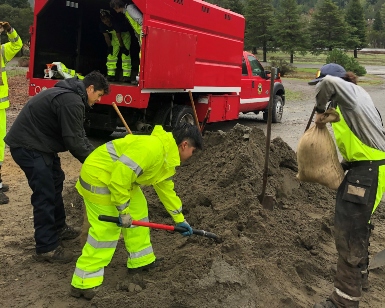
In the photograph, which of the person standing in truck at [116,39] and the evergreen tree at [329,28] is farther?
the evergreen tree at [329,28]

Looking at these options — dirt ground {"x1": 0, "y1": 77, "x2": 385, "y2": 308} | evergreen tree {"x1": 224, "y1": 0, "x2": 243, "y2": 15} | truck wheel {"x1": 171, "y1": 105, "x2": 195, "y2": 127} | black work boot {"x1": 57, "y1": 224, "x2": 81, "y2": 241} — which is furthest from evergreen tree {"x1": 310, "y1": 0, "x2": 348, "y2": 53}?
black work boot {"x1": 57, "y1": 224, "x2": 81, "y2": 241}

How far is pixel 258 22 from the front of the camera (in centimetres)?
4125

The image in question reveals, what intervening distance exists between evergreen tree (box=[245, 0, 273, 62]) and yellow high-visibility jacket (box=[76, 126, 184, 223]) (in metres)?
38.7

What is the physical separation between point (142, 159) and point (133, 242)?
0.94 metres

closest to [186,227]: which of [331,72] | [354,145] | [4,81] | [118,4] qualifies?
[354,145]

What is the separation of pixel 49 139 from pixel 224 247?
6.09ft

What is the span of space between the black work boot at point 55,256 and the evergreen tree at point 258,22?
38.4 metres

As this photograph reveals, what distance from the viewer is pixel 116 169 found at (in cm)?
322

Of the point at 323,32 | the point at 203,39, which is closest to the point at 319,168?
the point at 203,39

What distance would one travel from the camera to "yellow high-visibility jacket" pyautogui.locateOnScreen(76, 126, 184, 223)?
3236mm

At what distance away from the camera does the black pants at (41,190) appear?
13.2 feet

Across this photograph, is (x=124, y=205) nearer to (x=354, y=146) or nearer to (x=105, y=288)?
(x=105, y=288)

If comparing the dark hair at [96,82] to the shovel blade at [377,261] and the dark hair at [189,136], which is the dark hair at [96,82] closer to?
the dark hair at [189,136]

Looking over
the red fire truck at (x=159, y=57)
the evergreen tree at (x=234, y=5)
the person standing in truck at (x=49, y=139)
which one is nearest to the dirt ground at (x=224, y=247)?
the person standing in truck at (x=49, y=139)
